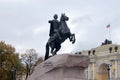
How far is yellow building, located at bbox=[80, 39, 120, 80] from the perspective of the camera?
7612 centimetres

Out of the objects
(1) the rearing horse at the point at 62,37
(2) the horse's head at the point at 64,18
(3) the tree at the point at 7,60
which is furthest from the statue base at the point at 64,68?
(3) the tree at the point at 7,60

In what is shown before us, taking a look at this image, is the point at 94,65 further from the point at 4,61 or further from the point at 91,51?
the point at 4,61

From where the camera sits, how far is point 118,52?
75688 mm

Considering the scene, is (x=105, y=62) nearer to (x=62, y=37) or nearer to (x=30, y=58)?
(x=30, y=58)

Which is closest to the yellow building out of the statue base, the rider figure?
the rider figure

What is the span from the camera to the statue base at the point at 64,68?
57.6 feet

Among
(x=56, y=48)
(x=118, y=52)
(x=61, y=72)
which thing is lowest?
(x=61, y=72)

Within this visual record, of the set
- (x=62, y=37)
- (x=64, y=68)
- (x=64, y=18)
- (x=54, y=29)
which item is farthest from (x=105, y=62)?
(x=64, y=68)

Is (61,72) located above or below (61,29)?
below

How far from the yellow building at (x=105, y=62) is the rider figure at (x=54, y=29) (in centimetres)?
5509

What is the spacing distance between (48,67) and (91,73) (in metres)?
69.0

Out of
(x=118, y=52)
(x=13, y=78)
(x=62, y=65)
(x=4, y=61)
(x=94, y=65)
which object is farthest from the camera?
(x=94, y=65)

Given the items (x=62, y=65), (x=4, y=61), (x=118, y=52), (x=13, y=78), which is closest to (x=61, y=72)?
(x=62, y=65)

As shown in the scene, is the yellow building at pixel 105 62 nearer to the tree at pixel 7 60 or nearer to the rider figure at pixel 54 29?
the tree at pixel 7 60
